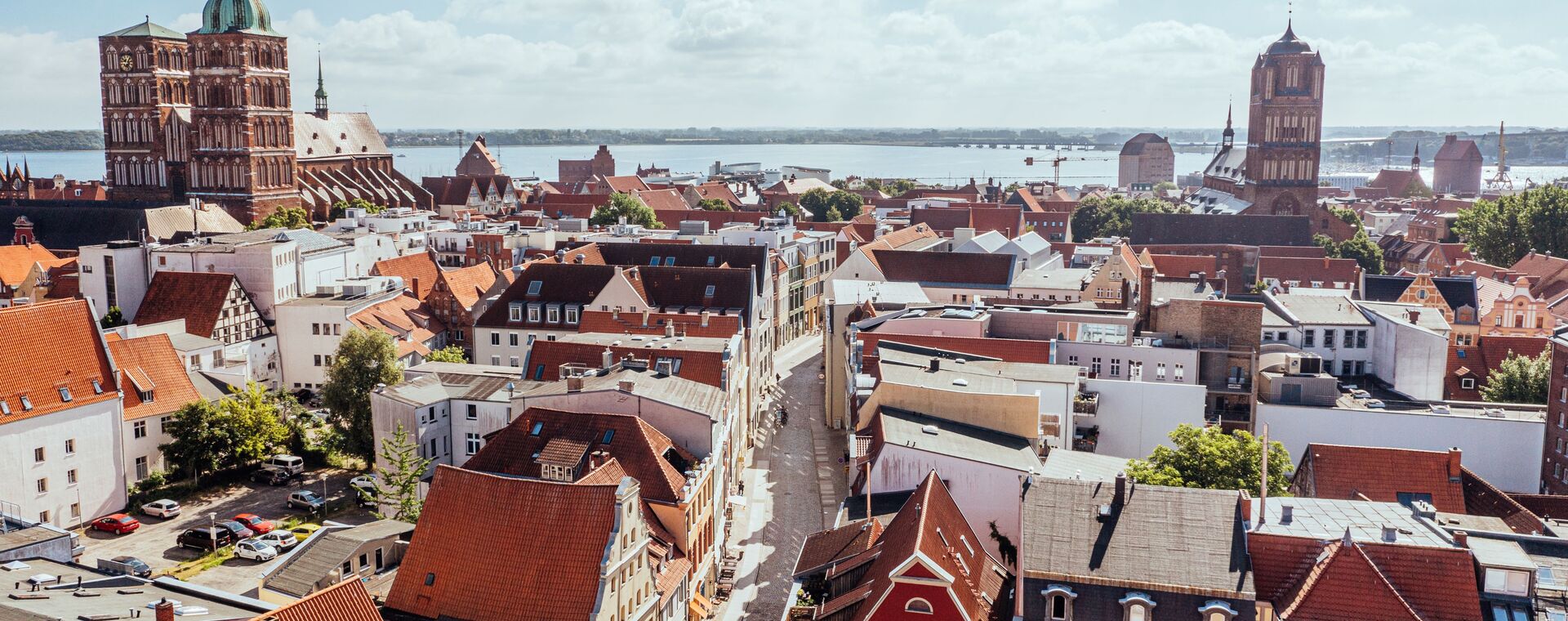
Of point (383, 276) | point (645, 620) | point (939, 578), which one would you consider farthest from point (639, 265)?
point (939, 578)

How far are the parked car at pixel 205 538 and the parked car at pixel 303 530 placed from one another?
2024 millimetres

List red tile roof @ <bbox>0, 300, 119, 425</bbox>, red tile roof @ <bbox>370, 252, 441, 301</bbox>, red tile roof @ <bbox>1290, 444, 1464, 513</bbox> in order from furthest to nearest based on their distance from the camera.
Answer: red tile roof @ <bbox>370, 252, 441, 301</bbox> → red tile roof @ <bbox>0, 300, 119, 425</bbox> → red tile roof @ <bbox>1290, 444, 1464, 513</bbox>

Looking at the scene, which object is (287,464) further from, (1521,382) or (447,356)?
(1521,382)

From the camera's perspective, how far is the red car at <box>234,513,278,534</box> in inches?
1725

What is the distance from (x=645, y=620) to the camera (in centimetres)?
3269

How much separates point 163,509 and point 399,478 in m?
10.7

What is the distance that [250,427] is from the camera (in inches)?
1943

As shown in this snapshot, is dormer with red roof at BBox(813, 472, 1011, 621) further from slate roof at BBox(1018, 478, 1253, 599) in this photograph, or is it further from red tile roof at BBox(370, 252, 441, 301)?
red tile roof at BBox(370, 252, 441, 301)

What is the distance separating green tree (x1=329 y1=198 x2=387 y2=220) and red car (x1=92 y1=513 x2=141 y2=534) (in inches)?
2593

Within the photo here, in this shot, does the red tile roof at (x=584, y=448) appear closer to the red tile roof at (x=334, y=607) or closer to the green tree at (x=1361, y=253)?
the red tile roof at (x=334, y=607)

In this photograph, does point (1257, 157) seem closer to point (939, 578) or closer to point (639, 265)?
point (639, 265)

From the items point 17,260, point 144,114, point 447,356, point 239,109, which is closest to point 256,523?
point 447,356

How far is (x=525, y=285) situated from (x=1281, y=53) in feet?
276

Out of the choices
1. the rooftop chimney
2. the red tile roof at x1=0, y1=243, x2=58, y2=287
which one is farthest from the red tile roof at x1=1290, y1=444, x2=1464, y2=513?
the red tile roof at x1=0, y1=243, x2=58, y2=287
